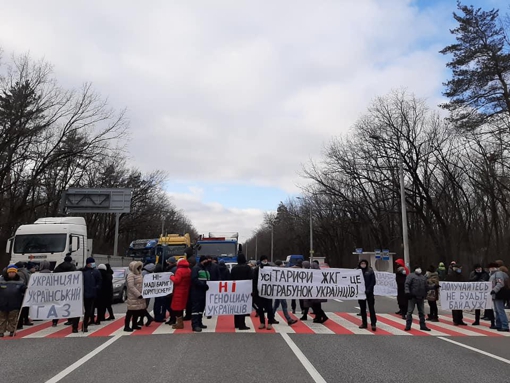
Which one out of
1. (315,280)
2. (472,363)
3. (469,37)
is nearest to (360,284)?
(315,280)

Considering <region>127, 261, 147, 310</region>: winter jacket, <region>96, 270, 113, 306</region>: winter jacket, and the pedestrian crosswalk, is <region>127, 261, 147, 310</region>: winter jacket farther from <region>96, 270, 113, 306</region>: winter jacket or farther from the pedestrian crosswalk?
<region>96, 270, 113, 306</region>: winter jacket

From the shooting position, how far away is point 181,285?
460 inches

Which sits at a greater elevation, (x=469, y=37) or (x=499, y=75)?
(x=469, y=37)

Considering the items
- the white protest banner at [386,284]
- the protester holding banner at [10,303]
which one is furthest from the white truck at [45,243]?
the white protest banner at [386,284]

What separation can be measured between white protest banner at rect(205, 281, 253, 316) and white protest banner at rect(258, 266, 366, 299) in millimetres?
722

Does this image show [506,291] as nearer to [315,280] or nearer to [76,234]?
[315,280]

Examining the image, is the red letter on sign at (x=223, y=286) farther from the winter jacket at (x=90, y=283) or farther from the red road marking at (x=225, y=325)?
the winter jacket at (x=90, y=283)

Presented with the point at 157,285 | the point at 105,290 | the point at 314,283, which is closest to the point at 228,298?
the point at 157,285

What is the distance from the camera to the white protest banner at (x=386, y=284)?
16500 millimetres

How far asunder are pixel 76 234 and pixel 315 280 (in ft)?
41.8

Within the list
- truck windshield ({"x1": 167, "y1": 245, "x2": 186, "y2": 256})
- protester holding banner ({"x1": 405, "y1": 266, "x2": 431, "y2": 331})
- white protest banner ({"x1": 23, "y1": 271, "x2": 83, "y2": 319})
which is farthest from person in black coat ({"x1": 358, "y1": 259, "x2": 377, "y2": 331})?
truck windshield ({"x1": 167, "y1": 245, "x2": 186, "y2": 256})

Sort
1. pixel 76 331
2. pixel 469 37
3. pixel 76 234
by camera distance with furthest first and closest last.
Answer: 1. pixel 469 37
2. pixel 76 234
3. pixel 76 331

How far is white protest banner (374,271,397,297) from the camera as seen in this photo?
16.5 m

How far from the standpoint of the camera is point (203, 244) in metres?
28.7
